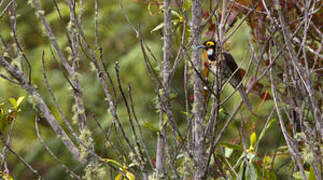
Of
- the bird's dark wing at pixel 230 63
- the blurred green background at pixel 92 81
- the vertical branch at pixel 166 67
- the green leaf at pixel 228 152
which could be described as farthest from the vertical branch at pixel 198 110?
the blurred green background at pixel 92 81

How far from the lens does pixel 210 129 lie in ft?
4.87

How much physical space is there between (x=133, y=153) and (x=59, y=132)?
10.0 inches

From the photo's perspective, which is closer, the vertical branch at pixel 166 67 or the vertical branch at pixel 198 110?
the vertical branch at pixel 198 110

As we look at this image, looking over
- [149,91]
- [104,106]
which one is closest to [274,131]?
[149,91]

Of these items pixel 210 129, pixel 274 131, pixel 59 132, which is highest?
pixel 59 132

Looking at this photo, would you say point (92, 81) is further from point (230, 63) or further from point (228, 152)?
point (228, 152)

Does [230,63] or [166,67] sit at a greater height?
[166,67]

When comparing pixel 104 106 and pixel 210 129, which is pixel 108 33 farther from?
pixel 210 129

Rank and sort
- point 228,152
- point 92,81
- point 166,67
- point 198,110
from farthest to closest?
point 92,81
point 228,152
point 166,67
point 198,110

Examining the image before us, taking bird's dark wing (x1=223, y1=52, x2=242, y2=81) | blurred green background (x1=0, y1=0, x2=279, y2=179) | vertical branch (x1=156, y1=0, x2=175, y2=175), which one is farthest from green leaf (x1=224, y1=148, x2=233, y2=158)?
blurred green background (x1=0, y1=0, x2=279, y2=179)

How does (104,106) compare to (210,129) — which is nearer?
(210,129)

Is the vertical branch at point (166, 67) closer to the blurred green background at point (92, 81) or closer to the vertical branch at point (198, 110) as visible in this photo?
the vertical branch at point (198, 110)

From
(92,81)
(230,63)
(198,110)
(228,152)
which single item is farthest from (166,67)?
(92,81)

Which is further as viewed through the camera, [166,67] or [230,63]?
[230,63]
